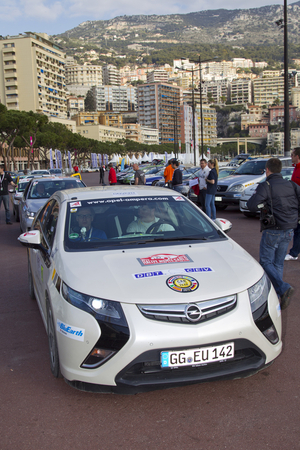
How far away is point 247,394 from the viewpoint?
3.29 metres

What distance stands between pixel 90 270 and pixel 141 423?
109 cm

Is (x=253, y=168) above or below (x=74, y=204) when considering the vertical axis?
below

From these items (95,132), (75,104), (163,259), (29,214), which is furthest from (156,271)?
(75,104)

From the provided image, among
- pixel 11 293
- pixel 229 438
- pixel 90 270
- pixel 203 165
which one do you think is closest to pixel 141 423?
pixel 229 438

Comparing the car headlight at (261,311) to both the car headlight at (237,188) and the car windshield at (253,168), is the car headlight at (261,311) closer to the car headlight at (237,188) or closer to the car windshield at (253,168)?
the car headlight at (237,188)

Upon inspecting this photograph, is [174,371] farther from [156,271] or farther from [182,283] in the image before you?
[156,271]

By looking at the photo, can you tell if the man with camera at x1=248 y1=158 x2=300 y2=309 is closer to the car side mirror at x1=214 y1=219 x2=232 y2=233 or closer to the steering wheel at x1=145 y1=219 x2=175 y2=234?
the car side mirror at x1=214 y1=219 x2=232 y2=233

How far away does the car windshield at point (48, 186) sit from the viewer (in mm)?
11664

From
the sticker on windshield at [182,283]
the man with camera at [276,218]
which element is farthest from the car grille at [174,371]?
the man with camera at [276,218]

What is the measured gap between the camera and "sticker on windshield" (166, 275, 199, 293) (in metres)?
3.12

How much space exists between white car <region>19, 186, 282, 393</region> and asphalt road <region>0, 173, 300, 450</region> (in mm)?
208

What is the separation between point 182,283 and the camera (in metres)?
3.19

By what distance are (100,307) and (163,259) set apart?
73cm

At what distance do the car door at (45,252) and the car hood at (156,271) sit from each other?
354mm
